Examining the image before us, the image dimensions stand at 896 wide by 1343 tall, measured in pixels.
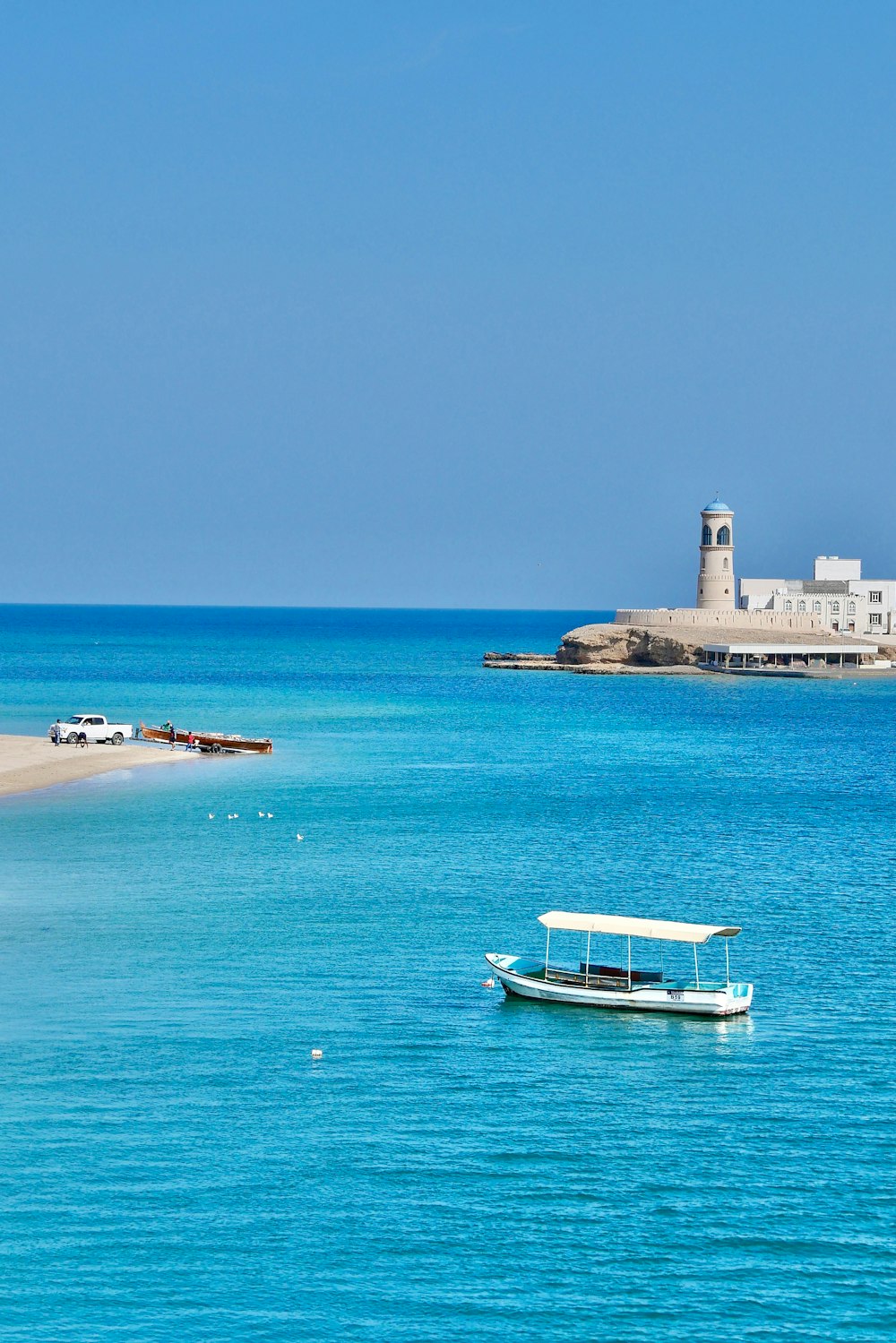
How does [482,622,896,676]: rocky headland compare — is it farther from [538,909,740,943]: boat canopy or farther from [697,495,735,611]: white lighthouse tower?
[538,909,740,943]: boat canopy

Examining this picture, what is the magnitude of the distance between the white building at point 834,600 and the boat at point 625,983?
475ft

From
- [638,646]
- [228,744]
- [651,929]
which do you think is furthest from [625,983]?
[638,646]

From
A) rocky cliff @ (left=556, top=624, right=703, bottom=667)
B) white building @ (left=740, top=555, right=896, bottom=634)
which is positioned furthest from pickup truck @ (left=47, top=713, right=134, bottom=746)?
white building @ (left=740, top=555, right=896, bottom=634)

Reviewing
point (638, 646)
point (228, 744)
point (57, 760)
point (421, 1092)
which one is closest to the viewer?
point (421, 1092)

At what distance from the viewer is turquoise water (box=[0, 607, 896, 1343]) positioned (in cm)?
2155

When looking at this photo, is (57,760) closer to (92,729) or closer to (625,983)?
(92,729)

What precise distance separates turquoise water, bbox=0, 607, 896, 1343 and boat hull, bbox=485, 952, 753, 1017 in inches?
15.3

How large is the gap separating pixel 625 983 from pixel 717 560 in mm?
144696

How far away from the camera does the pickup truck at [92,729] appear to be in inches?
3457

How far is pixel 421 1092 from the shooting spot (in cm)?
2842

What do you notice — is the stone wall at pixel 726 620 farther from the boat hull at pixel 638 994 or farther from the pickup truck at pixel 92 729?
the boat hull at pixel 638 994

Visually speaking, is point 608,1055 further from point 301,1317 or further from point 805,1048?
point 301,1317

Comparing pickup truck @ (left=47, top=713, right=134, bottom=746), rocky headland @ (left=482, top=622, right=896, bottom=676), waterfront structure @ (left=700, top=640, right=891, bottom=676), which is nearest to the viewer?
pickup truck @ (left=47, top=713, right=134, bottom=746)

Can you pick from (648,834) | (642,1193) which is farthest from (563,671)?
(642,1193)
